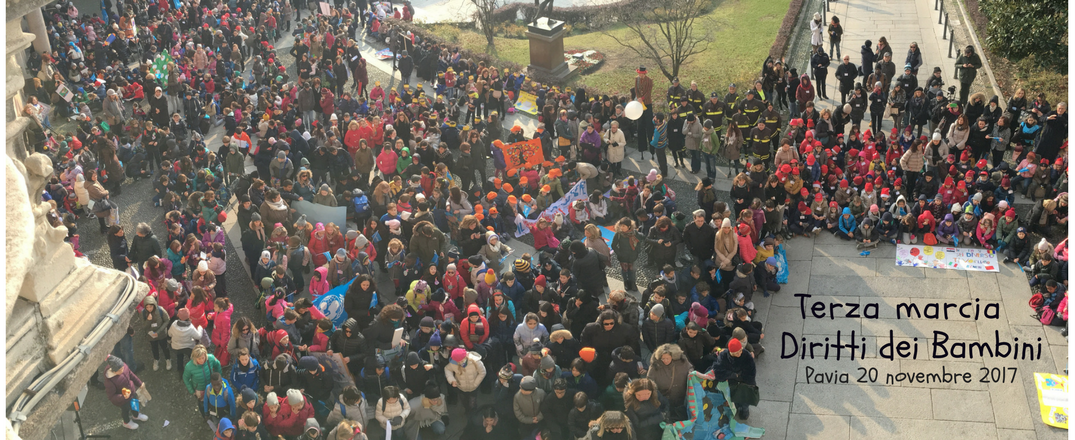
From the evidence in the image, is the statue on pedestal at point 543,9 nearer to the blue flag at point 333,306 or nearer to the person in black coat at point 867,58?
the person in black coat at point 867,58

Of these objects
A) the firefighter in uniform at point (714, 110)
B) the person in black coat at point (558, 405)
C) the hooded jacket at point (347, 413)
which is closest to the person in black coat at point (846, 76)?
the firefighter in uniform at point (714, 110)

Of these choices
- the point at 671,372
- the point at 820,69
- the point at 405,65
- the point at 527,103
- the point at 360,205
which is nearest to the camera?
the point at 671,372

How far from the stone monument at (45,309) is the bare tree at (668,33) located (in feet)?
62.0

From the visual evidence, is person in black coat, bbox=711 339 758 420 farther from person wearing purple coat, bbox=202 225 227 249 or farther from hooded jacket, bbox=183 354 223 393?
person wearing purple coat, bbox=202 225 227 249

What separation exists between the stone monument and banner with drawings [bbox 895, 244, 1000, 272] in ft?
39.4

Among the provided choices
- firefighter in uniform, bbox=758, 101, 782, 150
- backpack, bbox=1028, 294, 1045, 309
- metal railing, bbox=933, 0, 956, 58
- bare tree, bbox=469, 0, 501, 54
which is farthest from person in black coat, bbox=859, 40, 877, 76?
bare tree, bbox=469, 0, 501, 54

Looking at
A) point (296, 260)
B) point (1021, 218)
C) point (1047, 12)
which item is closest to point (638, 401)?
point (296, 260)

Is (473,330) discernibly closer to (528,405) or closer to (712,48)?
(528,405)

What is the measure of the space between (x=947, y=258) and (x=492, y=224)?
7.22 m

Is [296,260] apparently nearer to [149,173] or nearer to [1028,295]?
[149,173]

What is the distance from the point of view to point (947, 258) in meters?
15.0

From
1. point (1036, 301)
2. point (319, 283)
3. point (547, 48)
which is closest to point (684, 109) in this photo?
point (1036, 301)

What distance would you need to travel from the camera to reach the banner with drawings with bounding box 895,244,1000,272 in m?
14.7

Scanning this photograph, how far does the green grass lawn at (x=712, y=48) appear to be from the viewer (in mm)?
26031
